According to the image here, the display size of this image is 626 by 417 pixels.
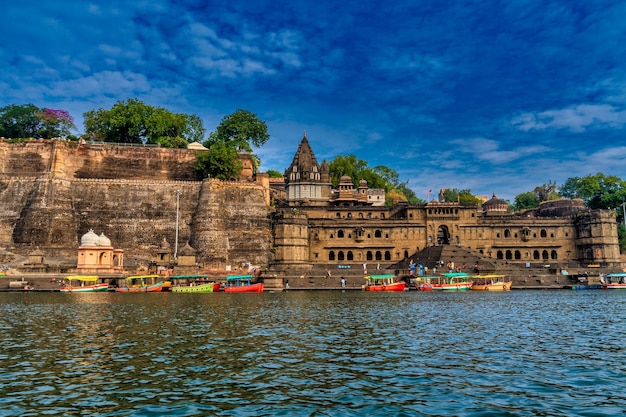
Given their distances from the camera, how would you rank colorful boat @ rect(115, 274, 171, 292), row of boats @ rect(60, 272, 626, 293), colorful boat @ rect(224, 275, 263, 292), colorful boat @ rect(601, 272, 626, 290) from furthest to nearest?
1. colorful boat @ rect(601, 272, 626, 290)
2. colorful boat @ rect(224, 275, 263, 292)
3. colorful boat @ rect(115, 274, 171, 292)
4. row of boats @ rect(60, 272, 626, 293)

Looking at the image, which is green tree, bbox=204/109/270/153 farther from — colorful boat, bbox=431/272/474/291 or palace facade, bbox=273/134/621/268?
colorful boat, bbox=431/272/474/291

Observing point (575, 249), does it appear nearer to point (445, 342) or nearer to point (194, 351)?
point (445, 342)

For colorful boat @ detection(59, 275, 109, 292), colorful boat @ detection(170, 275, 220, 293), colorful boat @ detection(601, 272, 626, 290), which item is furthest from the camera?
colorful boat @ detection(601, 272, 626, 290)

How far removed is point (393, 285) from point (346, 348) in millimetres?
40137

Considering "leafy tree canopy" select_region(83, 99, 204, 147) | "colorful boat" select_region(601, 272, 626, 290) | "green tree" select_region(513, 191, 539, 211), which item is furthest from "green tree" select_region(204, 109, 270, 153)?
"green tree" select_region(513, 191, 539, 211)

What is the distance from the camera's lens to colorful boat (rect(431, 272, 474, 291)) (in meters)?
56.9

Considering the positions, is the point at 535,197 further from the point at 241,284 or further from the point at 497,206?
the point at 241,284

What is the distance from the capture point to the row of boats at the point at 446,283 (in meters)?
56.7

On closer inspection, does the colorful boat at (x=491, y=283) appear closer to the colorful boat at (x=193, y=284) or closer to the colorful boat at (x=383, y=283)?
the colorful boat at (x=383, y=283)

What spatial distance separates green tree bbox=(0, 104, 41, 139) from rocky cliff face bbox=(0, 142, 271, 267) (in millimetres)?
11069

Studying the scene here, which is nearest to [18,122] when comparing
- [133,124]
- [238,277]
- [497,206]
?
[133,124]

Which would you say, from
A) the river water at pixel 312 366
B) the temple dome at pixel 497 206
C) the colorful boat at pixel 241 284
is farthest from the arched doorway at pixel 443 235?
the river water at pixel 312 366

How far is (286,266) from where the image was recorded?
65.8 m

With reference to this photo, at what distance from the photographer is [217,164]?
70.2 meters
